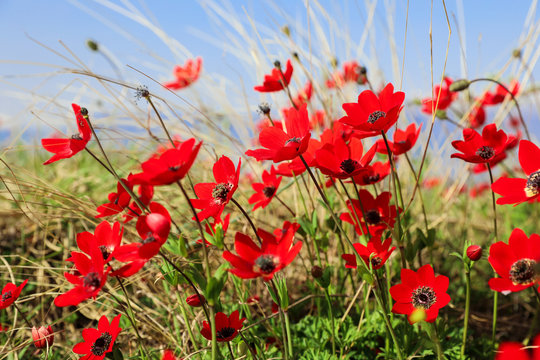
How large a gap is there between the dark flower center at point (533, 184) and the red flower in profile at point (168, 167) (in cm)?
71

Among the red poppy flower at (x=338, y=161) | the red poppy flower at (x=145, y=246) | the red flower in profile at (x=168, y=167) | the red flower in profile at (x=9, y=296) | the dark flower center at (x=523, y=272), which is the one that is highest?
the red poppy flower at (x=338, y=161)

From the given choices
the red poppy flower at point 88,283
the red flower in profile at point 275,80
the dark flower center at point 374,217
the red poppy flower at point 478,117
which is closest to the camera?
the red poppy flower at point 88,283

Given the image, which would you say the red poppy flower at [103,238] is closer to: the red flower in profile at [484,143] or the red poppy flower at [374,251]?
the red poppy flower at [374,251]

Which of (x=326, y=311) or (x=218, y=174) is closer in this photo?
(x=218, y=174)

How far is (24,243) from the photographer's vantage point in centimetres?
209

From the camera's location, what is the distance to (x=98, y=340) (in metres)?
1.02

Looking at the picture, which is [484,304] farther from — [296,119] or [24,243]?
[24,243]

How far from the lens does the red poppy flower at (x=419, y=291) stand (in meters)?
0.93

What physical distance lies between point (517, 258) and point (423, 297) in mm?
212

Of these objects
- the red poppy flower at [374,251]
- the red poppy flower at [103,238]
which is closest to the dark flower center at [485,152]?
the red poppy flower at [374,251]

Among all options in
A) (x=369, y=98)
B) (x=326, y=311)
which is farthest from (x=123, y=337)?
(x=369, y=98)

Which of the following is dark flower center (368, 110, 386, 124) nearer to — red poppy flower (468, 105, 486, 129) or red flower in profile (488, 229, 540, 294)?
red flower in profile (488, 229, 540, 294)

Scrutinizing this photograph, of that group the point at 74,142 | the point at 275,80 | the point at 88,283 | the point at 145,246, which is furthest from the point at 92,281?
the point at 275,80

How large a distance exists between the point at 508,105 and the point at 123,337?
1817mm
